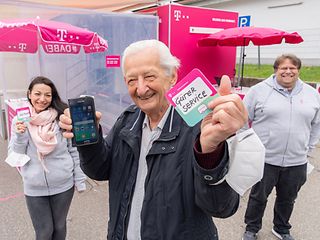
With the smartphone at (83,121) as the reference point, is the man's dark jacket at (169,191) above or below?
below

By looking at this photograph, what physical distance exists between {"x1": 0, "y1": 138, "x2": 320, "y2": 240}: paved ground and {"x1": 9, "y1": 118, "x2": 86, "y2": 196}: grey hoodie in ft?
3.07

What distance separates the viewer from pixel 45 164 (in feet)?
7.80

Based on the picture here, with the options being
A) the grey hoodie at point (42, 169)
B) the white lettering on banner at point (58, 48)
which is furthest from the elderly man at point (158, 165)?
the white lettering on banner at point (58, 48)

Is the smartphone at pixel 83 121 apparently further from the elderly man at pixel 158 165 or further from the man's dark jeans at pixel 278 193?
the man's dark jeans at pixel 278 193

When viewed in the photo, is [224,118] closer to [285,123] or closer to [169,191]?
[169,191]

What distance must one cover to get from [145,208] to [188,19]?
5.85 m

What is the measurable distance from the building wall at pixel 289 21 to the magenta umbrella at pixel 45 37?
39.2 ft

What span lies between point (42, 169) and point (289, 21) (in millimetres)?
15470

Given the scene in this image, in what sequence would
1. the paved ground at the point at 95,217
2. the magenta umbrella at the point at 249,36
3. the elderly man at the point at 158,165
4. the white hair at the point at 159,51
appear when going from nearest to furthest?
the elderly man at the point at 158,165 → the white hair at the point at 159,51 → the paved ground at the point at 95,217 → the magenta umbrella at the point at 249,36

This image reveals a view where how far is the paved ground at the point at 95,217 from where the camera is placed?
3113 millimetres

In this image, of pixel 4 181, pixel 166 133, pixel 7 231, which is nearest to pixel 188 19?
pixel 4 181

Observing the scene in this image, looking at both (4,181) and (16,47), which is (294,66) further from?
(4,181)

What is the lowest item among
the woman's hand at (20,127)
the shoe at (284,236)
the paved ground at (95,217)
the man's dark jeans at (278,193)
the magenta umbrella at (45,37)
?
the paved ground at (95,217)

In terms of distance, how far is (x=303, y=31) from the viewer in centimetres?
1391
